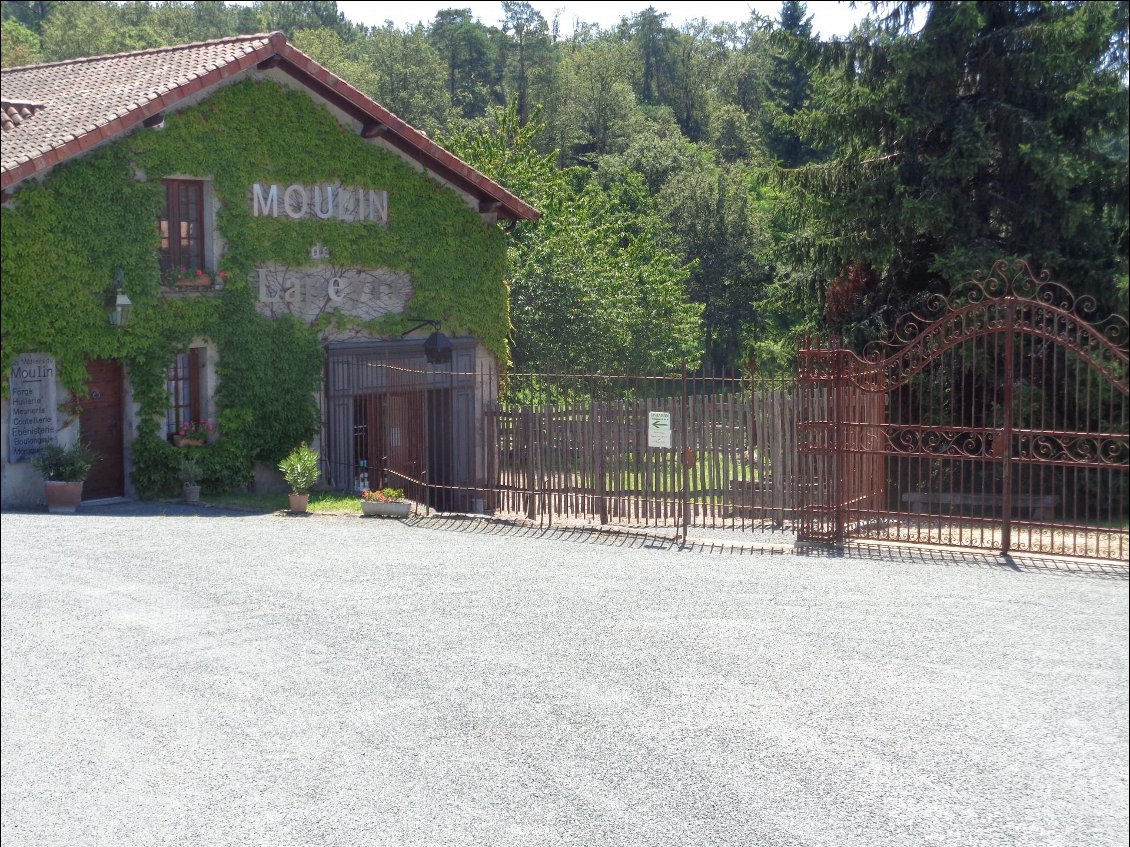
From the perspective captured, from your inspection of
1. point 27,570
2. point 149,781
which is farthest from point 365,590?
point 149,781

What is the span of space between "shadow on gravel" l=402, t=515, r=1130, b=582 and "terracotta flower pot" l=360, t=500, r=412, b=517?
222 mm

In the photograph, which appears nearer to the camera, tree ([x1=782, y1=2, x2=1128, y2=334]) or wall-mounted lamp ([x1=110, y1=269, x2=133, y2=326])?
wall-mounted lamp ([x1=110, y1=269, x2=133, y2=326])

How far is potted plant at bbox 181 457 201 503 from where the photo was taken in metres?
18.7

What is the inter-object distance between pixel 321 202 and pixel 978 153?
35.0ft

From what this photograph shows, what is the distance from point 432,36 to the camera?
68.8 meters

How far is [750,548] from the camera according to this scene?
14312 millimetres

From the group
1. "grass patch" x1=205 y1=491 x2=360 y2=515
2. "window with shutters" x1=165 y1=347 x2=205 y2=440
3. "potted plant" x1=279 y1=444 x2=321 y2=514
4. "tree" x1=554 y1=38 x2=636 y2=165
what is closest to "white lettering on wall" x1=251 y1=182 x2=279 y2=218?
"window with shutters" x1=165 y1=347 x2=205 y2=440

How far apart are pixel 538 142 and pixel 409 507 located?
40923 millimetres

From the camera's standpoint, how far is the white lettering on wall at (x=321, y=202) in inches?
811

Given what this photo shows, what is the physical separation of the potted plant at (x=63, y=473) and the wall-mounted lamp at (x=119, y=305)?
6.82 ft

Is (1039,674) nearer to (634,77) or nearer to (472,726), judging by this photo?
(472,726)

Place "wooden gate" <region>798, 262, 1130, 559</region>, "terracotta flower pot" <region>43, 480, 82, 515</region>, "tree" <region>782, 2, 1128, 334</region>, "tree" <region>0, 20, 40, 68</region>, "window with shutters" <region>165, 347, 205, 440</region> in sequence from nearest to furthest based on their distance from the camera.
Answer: "wooden gate" <region>798, 262, 1130, 559</region> → "terracotta flower pot" <region>43, 480, 82, 515</region> → "tree" <region>782, 2, 1128, 334</region> → "window with shutters" <region>165, 347, 205, 440</region> → "tree" <region>0, 20, 40, 68</region>

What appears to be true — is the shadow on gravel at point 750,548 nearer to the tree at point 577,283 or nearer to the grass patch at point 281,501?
the grass patch at point 281,501

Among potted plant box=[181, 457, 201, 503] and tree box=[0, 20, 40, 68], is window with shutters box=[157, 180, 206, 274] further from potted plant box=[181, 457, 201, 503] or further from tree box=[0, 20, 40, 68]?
tree box=[0, 20, 40, 68]
